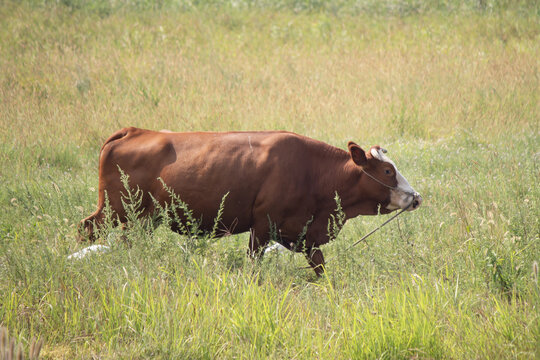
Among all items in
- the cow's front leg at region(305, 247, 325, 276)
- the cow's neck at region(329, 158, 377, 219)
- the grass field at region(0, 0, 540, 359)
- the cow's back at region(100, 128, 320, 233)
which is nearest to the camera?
the grass field at region(0, 0, 540, 359)

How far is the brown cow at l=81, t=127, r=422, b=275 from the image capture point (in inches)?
208

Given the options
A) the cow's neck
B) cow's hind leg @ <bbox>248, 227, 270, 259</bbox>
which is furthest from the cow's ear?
cow's hind leg @ <bbox>248, 227, 270, 259</bbox>

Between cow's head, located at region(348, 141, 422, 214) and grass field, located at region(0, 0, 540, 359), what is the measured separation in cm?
33

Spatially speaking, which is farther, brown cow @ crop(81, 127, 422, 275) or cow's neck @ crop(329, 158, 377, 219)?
cow's neck @ crop(329, 158, 377, 219)

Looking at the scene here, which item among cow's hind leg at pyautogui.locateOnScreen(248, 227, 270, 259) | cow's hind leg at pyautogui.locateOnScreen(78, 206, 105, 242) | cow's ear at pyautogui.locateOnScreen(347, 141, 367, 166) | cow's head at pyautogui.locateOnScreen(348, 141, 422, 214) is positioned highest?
cow's ear at pyautogui.locateOnScreen(347, 141, 367, 166)

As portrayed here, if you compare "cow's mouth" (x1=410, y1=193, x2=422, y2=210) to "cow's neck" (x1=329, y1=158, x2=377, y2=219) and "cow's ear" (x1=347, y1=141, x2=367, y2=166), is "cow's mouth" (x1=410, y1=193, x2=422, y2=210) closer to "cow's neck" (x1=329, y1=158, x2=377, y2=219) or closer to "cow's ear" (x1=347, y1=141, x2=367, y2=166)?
"cow's neck" (x1=329, y1=158, x2=377, y2=219)

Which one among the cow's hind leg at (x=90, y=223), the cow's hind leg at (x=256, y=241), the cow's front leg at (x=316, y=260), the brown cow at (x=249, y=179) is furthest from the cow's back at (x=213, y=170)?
the cow's front leg at (x=316, y=260)

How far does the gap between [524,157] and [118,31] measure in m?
11.7

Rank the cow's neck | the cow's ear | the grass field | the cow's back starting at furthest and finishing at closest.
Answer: the cow's neck
the cow's ear
the cow's back
the grass field

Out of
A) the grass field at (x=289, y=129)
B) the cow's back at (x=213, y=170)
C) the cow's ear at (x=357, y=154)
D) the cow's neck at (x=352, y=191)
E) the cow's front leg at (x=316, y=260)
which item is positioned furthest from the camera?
the cow's neck at (x=352, y=191)

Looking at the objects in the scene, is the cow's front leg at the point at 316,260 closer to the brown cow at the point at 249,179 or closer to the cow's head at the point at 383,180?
the brown cow at the point at 249,179

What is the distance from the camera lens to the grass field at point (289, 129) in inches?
145

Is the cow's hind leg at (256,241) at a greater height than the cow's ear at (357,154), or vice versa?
the cow's ear at (357,154)

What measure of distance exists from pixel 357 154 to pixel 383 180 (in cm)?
34
